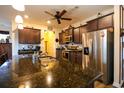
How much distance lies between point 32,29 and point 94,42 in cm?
348

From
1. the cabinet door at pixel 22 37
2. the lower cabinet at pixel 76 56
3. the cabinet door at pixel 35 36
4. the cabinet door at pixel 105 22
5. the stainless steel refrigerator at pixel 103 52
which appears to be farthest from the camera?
the cabinet door at pixel 35 36

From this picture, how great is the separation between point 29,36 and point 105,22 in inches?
144

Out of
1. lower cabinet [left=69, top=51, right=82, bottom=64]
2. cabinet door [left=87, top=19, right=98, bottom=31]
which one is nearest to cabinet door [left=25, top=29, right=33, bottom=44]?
lower cabinet [left=69, top=51, right=82, bottom=64]

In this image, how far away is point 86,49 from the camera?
355cm

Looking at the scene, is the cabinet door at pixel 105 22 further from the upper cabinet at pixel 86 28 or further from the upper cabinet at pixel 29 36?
the upper cabinet at pixel 29 36

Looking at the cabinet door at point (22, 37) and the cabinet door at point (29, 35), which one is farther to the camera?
the cabinet door at point (29, 35)

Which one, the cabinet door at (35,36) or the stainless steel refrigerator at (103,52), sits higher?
the cabinet door at (35,36)

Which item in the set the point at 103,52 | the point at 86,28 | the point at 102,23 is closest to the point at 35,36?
the point at 86,28

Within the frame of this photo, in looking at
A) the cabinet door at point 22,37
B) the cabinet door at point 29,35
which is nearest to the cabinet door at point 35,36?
the cabinet door at point 29,35

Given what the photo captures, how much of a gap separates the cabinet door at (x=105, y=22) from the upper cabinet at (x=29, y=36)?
3.43 m

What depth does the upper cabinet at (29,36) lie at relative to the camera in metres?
5.29

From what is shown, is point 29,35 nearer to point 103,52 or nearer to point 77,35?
point 77,35

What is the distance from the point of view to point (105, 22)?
3164 millimetres
